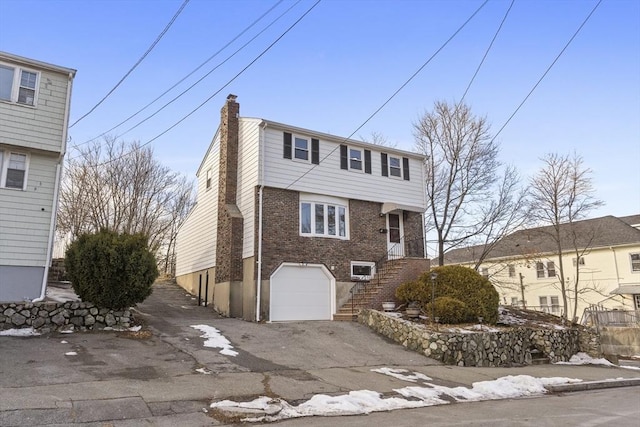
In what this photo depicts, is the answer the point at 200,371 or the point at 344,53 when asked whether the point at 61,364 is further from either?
the point at 344,53

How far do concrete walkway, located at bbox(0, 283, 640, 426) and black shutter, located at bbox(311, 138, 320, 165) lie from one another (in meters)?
6.47

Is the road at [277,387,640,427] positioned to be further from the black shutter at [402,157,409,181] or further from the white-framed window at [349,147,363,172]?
the black shutter at [402,157,409,181]

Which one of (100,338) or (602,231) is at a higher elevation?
(602,231)

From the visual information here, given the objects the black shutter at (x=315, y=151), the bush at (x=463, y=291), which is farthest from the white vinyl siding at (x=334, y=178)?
the bush at (x=463, y=291)

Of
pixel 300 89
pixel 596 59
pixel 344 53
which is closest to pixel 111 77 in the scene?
pixel 300 89

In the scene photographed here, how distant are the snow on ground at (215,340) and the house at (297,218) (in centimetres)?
271

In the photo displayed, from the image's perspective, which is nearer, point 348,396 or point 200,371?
point 348,396

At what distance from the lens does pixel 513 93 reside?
1247 cm

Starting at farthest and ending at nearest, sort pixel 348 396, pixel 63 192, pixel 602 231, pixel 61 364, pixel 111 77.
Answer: pixel 602 231, pixel 63 192, pixel 111 77, pixel 61 364, pixel 348 396

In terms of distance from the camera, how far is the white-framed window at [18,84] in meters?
13.2

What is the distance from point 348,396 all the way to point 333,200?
11138 millimetres

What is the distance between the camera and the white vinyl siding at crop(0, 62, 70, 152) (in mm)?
13109

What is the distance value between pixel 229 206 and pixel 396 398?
11716mm

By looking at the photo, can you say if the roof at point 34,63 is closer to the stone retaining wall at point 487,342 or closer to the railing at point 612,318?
the stone retaining wall at point 487,342
